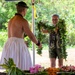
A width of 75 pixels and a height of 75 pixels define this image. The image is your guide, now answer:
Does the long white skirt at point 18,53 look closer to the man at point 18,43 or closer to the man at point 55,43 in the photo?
the man at point 18,43

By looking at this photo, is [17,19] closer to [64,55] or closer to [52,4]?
[64,55]

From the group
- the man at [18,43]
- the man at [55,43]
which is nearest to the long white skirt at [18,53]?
the man at [18,43]

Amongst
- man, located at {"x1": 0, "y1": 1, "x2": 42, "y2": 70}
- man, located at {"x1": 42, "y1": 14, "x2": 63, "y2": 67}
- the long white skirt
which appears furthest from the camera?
man, located at {"x1": 42, "y1": 14, "x2": 63, "y2": 67}

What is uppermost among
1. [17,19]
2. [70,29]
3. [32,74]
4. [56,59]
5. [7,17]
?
[7,17]

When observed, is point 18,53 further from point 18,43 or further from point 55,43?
point 55,43

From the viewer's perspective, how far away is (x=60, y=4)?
21.6 feet

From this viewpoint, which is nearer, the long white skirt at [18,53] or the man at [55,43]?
the long white skirt at [18,53]

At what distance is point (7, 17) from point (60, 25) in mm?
3212

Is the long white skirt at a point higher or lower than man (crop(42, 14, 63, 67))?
lower

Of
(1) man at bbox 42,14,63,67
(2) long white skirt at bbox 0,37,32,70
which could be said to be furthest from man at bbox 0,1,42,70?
(1) man at bbox 42,14,63,67

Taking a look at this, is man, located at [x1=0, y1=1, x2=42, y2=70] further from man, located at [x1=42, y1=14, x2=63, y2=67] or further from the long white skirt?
man, located at [x1=42, y1=14, x2=63, y2=67]

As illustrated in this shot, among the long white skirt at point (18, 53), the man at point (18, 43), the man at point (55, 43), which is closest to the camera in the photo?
the man at point (18, 43)

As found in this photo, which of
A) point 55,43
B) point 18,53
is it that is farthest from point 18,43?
point 55,43

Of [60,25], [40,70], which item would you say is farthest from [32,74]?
[60,25]
